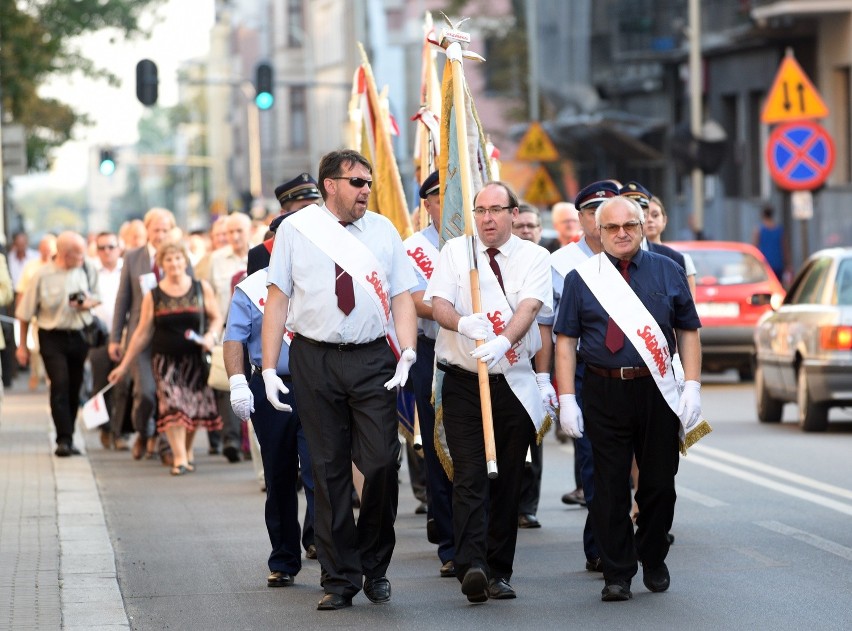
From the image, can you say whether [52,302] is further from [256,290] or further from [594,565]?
[594,565]

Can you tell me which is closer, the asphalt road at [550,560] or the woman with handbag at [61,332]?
the asphalt road at [550,560]

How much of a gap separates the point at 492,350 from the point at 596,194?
2.05 metres

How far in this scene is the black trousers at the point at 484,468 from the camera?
30.0 feet

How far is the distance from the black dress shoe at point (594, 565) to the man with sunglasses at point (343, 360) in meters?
1.25

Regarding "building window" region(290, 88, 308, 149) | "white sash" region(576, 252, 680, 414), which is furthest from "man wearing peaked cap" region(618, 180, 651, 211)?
"building window" region(290, 88, 308, 149)

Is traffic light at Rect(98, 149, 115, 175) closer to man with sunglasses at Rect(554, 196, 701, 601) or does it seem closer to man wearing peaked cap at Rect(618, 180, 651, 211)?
man wearing peaked cap at Rect(618, 180, 651, 211)

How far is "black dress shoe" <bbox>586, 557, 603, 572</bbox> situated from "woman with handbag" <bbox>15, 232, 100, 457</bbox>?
7.38 meters

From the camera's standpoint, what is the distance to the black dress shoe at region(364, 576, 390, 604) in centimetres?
914

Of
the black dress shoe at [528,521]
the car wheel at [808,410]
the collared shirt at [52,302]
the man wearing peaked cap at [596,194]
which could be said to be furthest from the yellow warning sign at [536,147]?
the man wearing peaked cap at [596,194]

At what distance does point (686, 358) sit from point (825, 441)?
7776mm

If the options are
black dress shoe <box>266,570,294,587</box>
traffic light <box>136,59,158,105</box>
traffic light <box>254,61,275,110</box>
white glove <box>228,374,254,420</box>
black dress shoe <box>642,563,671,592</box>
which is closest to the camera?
black dress shoe <box>642,563,671,592</box>

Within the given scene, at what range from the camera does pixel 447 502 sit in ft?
33.2

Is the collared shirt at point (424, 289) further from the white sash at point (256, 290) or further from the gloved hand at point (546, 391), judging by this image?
the gloved hand at point (546, 391)

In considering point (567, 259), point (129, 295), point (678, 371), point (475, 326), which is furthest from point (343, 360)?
point (129, 295)
